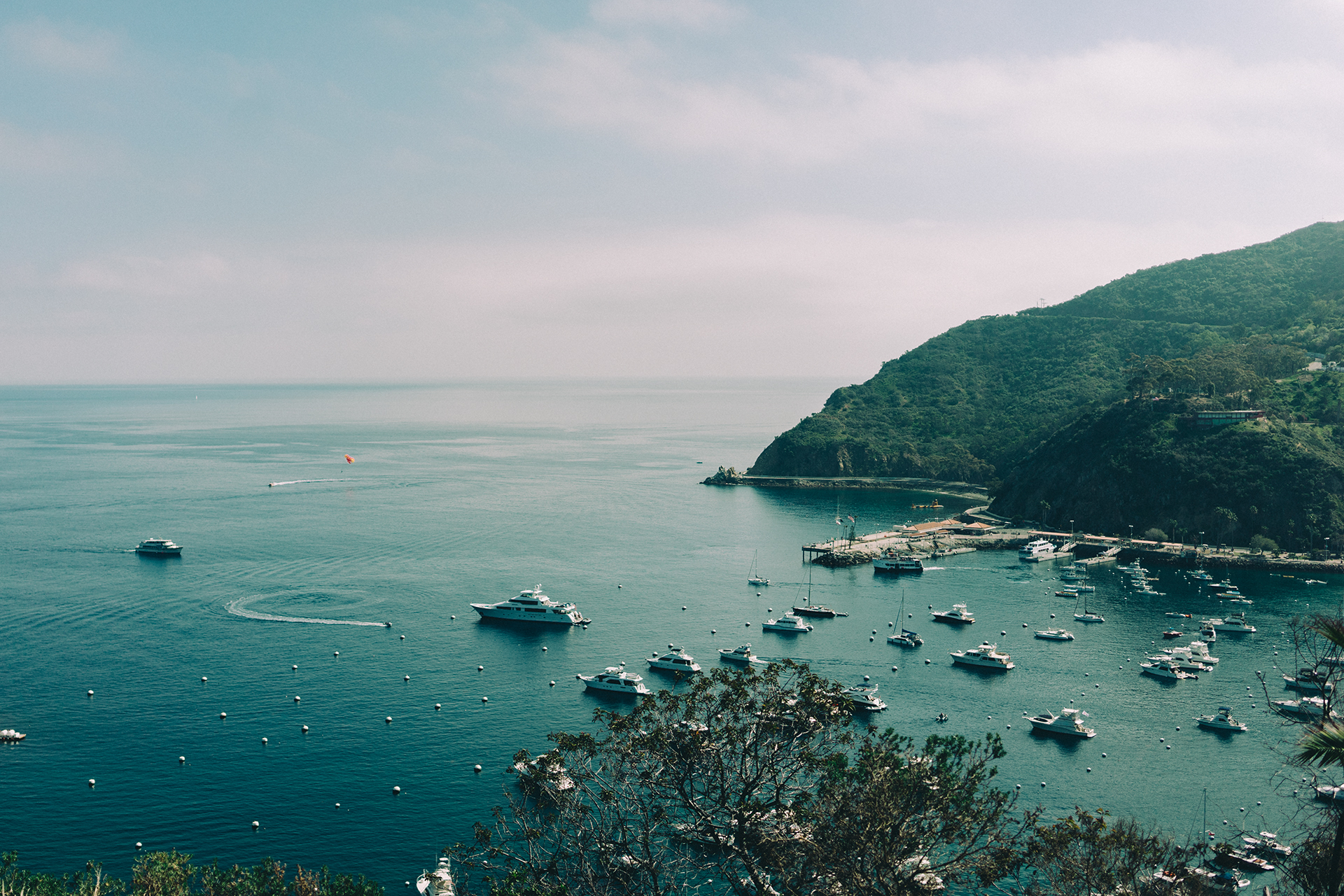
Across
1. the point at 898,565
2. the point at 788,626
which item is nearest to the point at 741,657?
the point at 788,626

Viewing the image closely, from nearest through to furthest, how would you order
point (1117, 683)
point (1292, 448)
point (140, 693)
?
point (140, 693) → point (1117, 683) → point (1292, 448)

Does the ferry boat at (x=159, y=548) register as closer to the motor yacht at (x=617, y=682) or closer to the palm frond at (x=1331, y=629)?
the motor yacht at (x=617, y=682)

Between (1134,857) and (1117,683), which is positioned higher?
(1134,857)

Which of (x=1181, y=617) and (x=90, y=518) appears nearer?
(x=1181, y=617)

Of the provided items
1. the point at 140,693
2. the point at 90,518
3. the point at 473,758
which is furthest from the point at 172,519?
the point at 473,758

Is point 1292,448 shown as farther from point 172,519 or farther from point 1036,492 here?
point 172,519

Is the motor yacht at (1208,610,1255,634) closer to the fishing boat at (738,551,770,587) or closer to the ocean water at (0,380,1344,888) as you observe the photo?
the ocean water at (0,380,1344,888)

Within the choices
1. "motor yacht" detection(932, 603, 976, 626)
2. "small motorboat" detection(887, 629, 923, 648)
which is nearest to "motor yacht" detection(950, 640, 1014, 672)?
"small motorboat" detection(887, 629, 923, 648)
